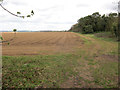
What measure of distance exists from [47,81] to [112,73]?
3.99 metres

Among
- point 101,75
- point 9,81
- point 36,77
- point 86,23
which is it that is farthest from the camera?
point 86,23

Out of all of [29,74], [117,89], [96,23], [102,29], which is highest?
[96,23]

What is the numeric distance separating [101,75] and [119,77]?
3.22 ft

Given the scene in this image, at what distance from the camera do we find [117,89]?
4770 mm

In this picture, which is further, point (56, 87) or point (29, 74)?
point (29, 74)

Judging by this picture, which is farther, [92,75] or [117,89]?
[92,75]

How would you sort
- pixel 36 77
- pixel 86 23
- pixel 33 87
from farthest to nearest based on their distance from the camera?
pixel 86 23, pixel 36 77, pixel 33 87

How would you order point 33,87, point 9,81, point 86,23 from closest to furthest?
point 33,87
point 9,81
point 86,23

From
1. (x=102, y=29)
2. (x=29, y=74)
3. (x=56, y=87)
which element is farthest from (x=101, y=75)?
(x=102, y=29)

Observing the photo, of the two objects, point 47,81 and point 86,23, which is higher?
point 86,23

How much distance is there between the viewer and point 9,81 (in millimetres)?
5086

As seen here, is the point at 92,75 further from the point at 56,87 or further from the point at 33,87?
the point at 33,87

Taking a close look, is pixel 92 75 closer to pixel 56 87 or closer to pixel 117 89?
pixel 117 89

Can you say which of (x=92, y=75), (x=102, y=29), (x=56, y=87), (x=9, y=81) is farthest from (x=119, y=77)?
(x=102, y=29)
